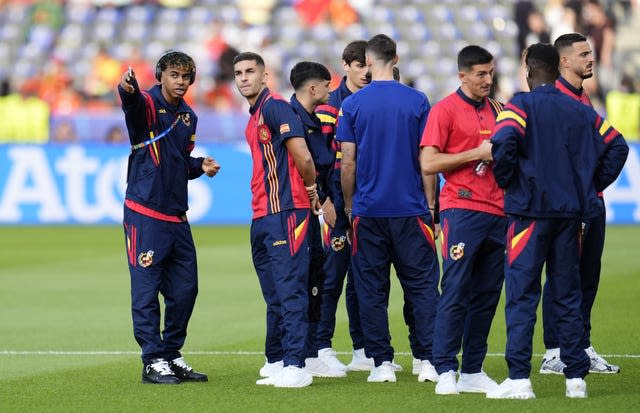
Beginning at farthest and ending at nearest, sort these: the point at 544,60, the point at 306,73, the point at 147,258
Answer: the point at 306,73
the point at 147,258
the point at 544,60

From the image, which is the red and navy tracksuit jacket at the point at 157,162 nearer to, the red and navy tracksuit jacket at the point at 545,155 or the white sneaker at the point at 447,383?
the white sneaker at the point at 447,383

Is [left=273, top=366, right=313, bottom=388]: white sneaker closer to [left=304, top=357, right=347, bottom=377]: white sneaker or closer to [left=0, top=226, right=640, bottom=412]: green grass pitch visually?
[left=0, top=226, right=640, bottom=412]: green grass pitch

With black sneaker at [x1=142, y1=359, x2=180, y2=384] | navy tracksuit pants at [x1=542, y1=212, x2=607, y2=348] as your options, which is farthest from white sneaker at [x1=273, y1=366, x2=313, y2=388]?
navy tracksuit pants at [x1=542, y1=212, x2=607, y2=348]

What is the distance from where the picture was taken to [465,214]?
24.9 ft

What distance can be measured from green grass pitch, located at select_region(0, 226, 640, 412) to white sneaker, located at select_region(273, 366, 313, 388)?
0.27 ft

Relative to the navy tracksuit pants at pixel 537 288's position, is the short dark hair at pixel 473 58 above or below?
above

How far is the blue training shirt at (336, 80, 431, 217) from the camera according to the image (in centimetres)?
813

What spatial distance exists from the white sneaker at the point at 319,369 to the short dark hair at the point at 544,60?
2.66 metres

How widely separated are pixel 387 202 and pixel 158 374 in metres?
1.90

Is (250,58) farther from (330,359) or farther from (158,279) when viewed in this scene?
(330,359)

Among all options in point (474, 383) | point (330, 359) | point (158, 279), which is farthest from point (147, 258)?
point (474, 383)

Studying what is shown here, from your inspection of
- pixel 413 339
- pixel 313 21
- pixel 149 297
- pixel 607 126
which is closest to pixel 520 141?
pixel 607 126

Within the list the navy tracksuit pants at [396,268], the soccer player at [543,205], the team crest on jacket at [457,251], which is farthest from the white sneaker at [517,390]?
the navy tracksuit pants at [396,268]

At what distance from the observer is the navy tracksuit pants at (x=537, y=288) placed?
23.5 feet
